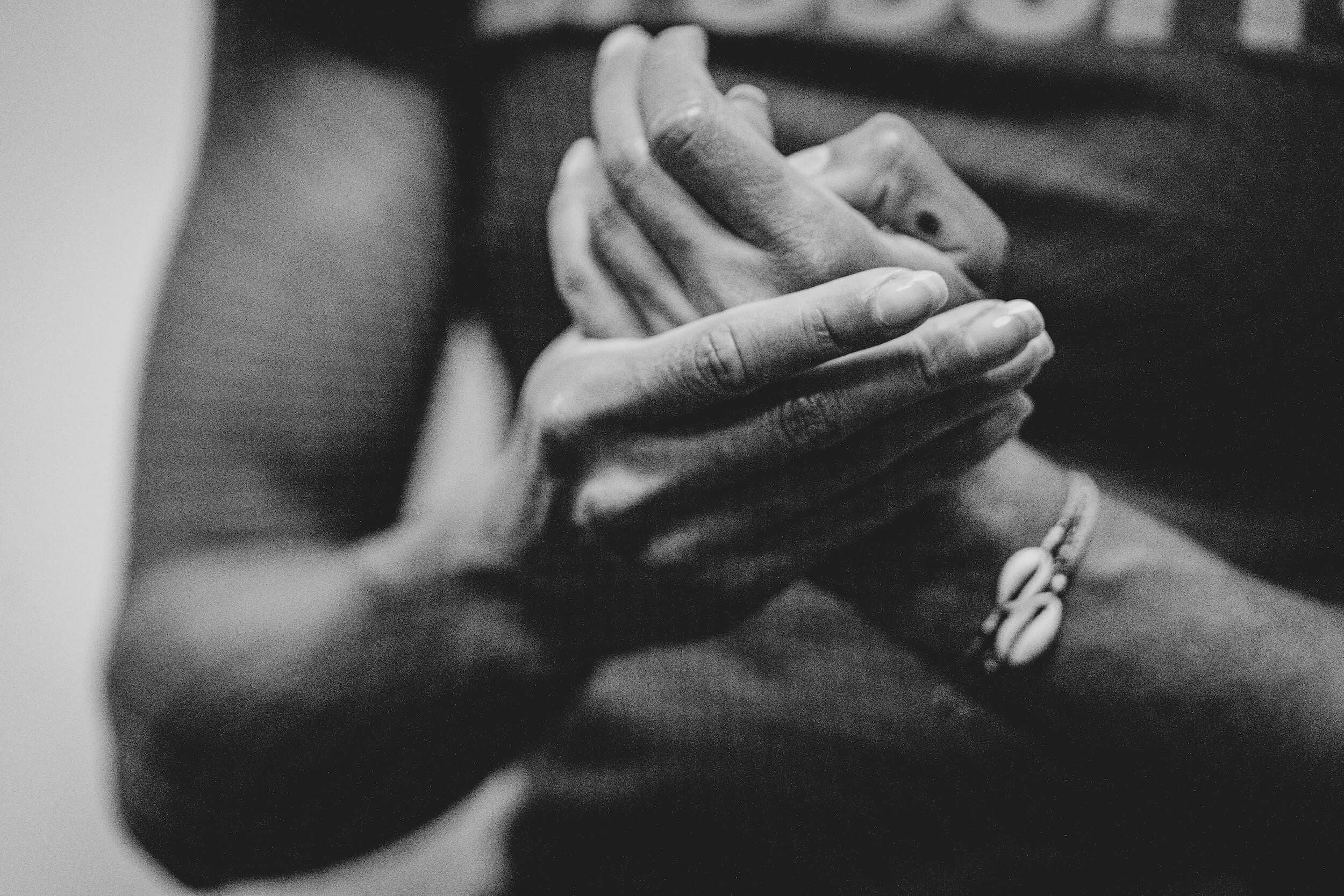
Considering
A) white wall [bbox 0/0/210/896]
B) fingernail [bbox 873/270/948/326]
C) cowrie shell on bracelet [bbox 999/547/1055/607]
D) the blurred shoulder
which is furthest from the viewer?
white wall [bbox 0/0/210/896]

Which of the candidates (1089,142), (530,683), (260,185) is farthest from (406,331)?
(1089,142)

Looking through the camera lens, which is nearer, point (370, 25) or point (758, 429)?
point (758, 429)

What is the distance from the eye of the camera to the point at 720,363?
31 centimetres

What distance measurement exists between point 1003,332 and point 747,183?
0.36 feet

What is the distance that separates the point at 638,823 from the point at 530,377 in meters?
0.28

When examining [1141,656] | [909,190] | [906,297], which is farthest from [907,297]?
[1141,656]

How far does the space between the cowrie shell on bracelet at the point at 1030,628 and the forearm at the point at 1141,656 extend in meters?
0.01

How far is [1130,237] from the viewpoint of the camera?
0.43 meters

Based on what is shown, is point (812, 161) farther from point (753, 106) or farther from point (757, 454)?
point (757, 454)

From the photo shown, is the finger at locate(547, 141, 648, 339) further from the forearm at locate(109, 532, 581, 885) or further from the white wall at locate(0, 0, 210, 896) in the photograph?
the white wall at locate(0, 0, 210, 896)

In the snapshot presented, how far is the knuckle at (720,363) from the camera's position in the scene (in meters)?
0.31

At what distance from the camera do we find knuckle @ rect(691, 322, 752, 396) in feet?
1.01

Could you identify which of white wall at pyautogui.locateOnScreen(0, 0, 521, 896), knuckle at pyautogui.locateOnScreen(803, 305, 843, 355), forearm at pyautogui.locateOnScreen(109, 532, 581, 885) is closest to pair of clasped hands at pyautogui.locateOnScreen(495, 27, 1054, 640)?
knuckle at pyautogui.locateOnScreen(803, 305, 843, 355)

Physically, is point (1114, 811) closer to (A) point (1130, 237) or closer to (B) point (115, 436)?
(A) point (1130, 237)
